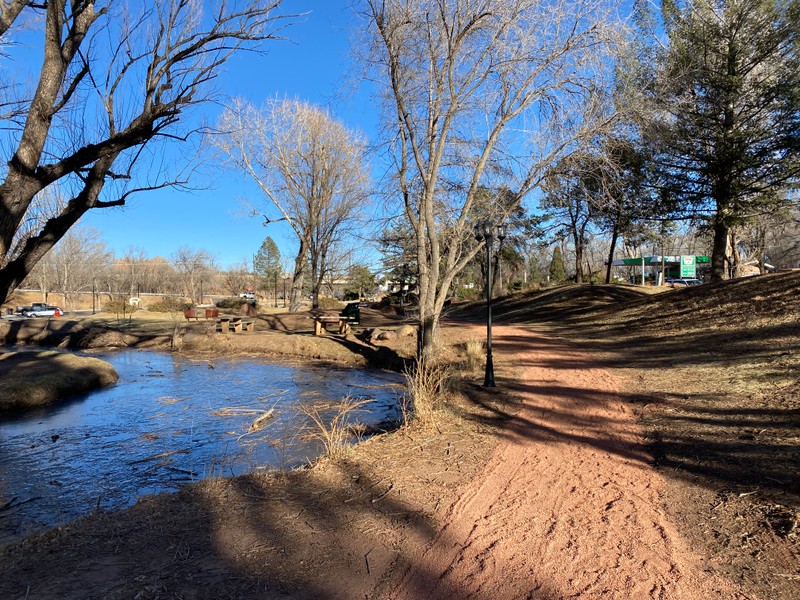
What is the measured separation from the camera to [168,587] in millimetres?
3121

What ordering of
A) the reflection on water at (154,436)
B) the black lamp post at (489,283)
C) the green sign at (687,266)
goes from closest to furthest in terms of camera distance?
the reflection on water at (154,436), the black lamp post at (489,283), the green sign at (687,266)

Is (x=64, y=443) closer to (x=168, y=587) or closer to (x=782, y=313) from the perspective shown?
(x=168, y=587)

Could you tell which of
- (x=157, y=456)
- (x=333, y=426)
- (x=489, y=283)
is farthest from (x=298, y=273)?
(x=333, y=426)

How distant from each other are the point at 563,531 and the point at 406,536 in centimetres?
117

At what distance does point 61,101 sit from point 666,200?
19235 millimetres

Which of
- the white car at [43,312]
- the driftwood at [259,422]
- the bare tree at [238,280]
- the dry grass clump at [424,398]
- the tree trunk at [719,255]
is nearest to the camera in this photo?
the dry grass clump at [424,398]

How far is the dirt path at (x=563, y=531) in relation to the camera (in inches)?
119

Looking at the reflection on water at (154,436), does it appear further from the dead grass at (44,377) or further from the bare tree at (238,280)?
the bare tree at (238,280)

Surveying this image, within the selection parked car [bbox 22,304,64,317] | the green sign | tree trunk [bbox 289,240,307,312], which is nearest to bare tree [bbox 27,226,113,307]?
parked car [bbox 22,304,64,317]

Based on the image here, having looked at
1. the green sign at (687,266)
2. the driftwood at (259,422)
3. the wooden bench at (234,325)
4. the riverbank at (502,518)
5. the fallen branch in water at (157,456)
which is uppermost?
the green sign at (687,266)

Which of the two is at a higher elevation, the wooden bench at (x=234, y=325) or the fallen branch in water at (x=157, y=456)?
the wooden bench at (x=234, y=325)

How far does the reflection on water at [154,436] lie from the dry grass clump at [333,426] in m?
0.22

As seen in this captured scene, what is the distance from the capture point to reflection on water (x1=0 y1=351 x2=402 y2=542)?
231 inches

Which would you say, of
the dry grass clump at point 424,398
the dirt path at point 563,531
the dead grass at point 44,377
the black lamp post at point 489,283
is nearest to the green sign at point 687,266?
the black lamp post at point 489,283
